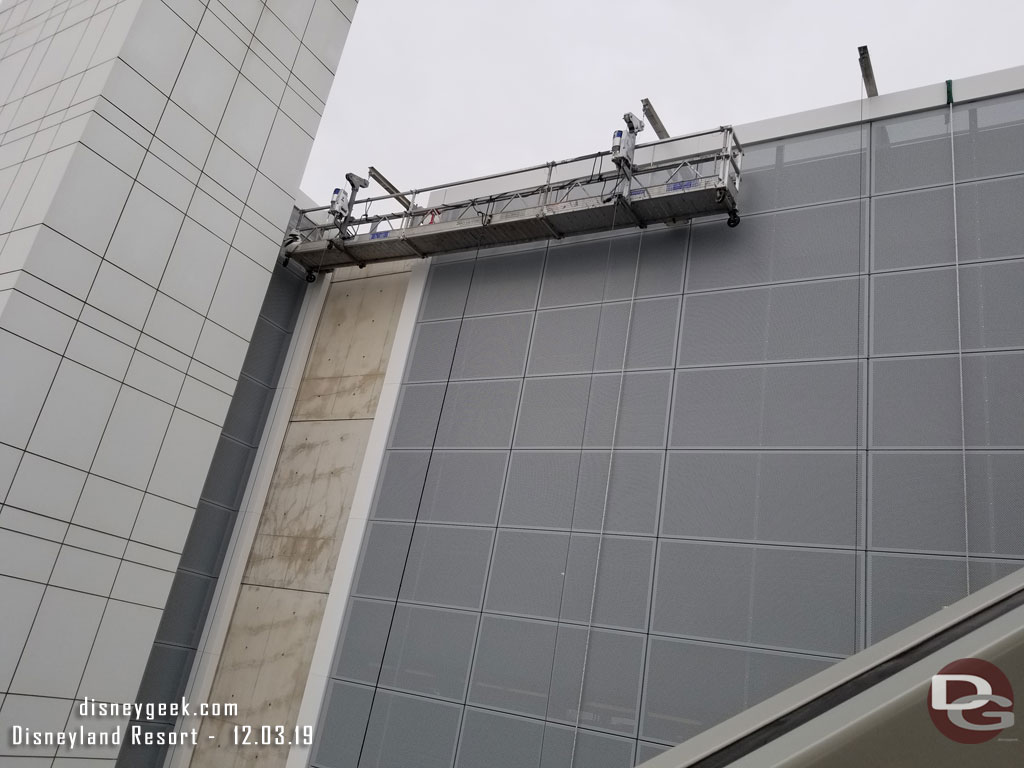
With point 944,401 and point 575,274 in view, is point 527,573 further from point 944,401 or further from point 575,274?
point 944,401

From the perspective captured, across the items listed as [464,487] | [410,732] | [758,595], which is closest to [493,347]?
[464,487]

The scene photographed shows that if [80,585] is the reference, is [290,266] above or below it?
above

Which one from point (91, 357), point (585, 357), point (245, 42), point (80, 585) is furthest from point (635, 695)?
point (245, 42)

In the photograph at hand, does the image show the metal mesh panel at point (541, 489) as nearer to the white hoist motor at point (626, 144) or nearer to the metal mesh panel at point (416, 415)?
the metal mesh panel at point (416, 415)

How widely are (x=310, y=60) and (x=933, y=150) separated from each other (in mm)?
14950

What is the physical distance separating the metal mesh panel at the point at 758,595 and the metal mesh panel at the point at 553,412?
3.00 metres

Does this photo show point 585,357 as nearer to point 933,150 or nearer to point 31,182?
point 933,150

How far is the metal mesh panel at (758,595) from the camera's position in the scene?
39.5 feet

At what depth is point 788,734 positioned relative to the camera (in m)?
1.33

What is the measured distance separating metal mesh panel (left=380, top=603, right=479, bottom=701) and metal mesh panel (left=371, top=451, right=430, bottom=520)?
1992 millimetres

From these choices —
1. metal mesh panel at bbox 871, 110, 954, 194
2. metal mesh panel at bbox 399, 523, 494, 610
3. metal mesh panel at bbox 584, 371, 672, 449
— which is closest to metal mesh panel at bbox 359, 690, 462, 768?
metal mesh panel at bbox 399, 523, 494, 610

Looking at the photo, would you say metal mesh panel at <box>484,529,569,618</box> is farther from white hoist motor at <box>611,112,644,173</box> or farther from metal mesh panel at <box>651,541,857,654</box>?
white hoist motor at <box>611,112,644,173</box>

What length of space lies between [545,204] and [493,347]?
10.6ft

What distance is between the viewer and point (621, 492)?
14492 millimetres
